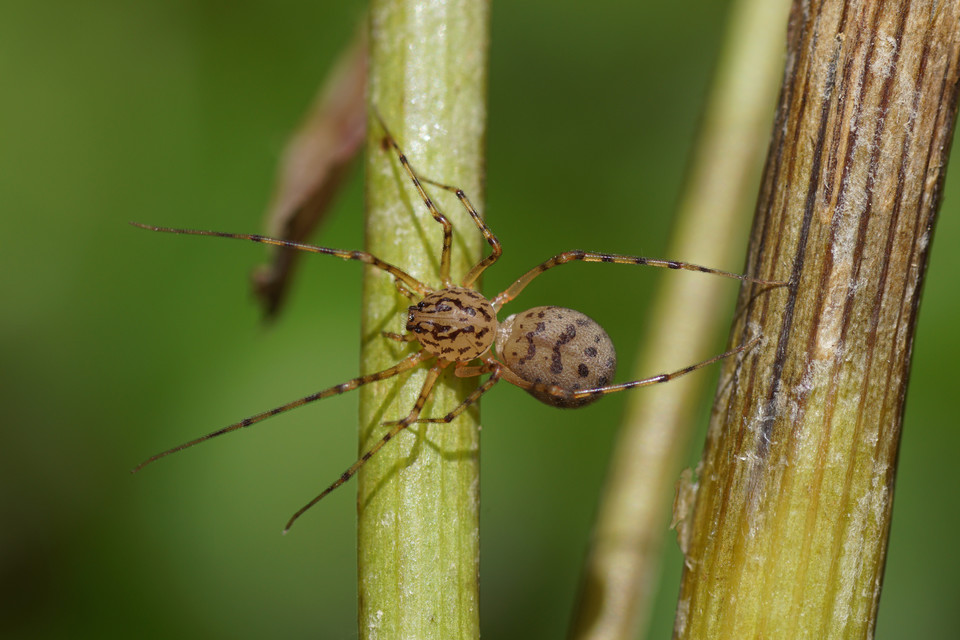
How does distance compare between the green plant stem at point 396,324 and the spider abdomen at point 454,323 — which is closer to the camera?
the green plant stem at point 396,324

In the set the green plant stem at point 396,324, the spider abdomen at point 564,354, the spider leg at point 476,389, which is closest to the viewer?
the green plant stem at point 396,324

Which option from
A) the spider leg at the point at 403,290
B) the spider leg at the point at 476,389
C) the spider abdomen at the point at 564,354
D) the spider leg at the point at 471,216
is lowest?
the spider leg at the point at 476,389

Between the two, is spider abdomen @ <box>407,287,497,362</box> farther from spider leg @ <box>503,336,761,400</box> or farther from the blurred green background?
the blurred green background

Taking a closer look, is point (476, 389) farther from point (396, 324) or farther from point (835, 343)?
point (835, 343)

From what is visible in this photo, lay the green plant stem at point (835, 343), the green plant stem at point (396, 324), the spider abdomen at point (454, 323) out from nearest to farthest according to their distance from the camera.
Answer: the green plant stem at point (835, 343)
the green plant stem at point (396, 324)
the spider abdomen at point (454, 323)

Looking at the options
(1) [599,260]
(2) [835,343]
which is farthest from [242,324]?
(2) [835,343]

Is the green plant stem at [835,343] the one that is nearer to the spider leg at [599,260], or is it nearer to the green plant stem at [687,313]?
the spider leg at [599,260]

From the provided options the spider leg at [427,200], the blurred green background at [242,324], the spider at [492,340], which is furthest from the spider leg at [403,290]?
the blurred green background at [242,324]
